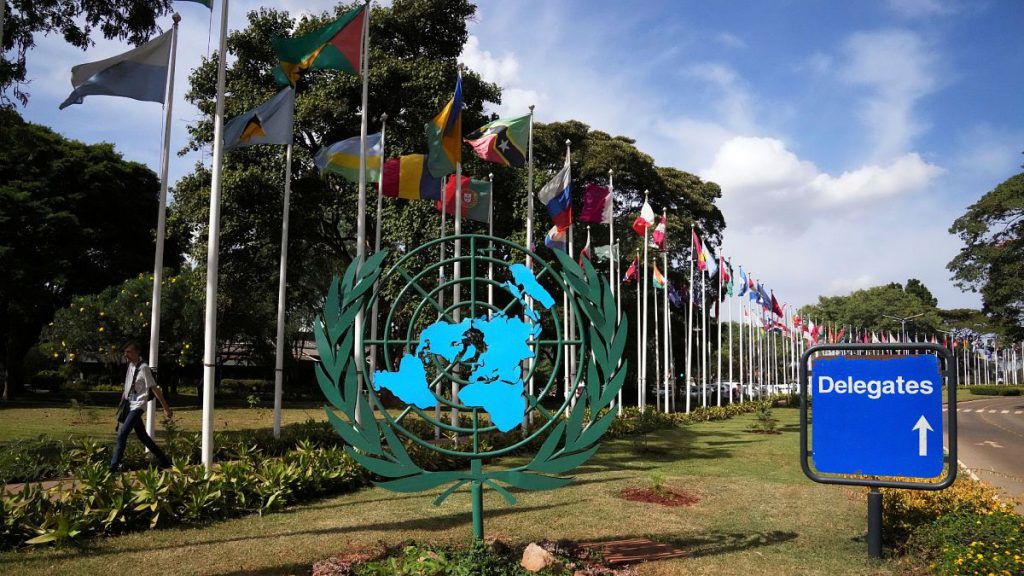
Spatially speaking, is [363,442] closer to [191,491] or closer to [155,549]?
[155,549]

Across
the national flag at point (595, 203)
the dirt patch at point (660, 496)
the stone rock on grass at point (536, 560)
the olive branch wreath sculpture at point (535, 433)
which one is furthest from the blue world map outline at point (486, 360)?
the national flag at point (595, 203)

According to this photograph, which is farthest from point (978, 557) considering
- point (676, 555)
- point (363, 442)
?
point (363, 442)

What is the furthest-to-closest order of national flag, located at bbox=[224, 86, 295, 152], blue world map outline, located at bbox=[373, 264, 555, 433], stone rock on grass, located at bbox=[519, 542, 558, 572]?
1. national flag, located at bbox=[224, 86, 295, 152]
2. blue world map outline, located at bbox=[373, 264, 555, 433]
3. stone rock on grass, located at bbox=[519, 542, 558, 572]

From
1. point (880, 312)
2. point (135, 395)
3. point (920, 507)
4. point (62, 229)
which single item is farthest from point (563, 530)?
point (880, 312)

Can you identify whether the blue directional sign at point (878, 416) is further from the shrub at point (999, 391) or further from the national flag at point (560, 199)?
the shrub at point (999, 391)

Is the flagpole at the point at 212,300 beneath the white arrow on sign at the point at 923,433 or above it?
above

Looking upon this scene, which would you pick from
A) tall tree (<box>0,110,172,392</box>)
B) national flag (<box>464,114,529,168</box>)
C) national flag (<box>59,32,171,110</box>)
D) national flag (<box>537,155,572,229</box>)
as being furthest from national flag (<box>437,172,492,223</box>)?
tall tree (<box>0,110,172,392</box>)

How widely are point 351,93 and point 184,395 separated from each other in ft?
69.4

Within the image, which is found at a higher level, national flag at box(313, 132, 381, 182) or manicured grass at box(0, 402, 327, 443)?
national flag at box(313, 132, 381, 182)

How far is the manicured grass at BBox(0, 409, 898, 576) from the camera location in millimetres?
6219

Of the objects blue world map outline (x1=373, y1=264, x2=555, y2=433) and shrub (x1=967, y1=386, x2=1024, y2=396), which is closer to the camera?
blue world map outline (x1=373, y1=264, x2=555, y2=433)

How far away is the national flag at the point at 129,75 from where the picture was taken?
9.53 meters

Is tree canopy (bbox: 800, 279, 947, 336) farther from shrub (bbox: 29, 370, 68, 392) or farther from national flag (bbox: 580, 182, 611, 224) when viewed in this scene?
shrub (bbox: 29, 370, 68, 392)

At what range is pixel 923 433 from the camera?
622 cm
